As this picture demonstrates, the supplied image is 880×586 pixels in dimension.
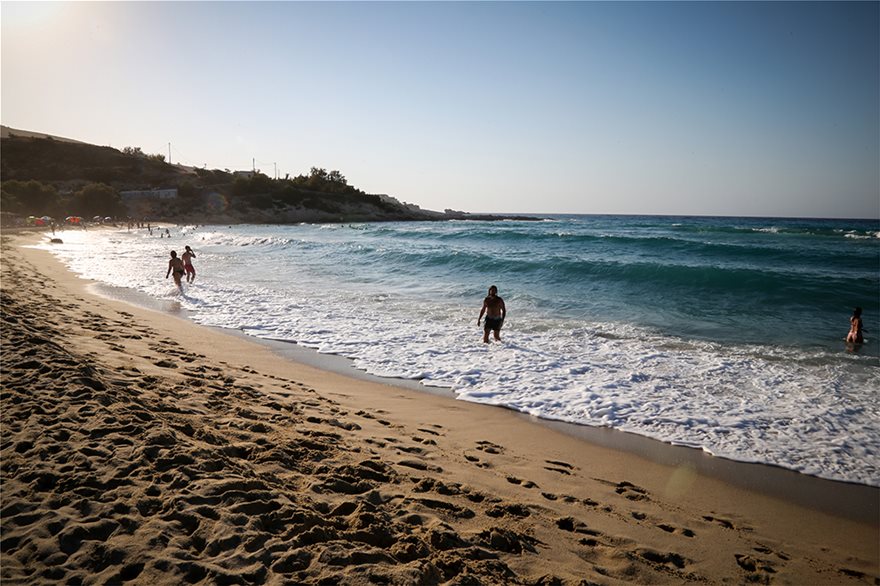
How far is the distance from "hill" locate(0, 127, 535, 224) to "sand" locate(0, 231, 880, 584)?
71.1 meters

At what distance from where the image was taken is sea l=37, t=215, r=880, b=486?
6098 millimetres

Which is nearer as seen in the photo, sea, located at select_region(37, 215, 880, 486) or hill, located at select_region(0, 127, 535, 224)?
sea, located at select_region(37, 215, 880, 486)

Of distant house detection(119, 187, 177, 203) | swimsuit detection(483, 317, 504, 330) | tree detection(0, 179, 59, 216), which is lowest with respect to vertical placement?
swimsuit detection(483, 317, 504, 330)

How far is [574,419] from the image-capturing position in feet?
19.9

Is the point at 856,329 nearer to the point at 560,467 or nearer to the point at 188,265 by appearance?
the point at 560,467

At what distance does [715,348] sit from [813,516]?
6.10m

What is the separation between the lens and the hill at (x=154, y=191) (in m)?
63.8

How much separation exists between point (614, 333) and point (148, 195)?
82406 mm

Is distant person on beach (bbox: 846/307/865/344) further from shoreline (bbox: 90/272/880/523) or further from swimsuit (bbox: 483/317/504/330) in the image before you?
swimsuit (bbox: 483/317/504/330)

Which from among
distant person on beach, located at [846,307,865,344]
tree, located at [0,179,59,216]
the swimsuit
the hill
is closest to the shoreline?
the swimsuit

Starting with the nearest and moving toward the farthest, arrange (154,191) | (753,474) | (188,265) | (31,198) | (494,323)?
1. (753,474)
2. (494,323)
3. (188,265)
4. (31,198)
5. (154,191)

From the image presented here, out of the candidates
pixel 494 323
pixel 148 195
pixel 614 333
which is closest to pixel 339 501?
pixel 494 323

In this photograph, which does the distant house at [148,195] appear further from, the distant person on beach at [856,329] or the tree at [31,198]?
the distant person on beach at [856,329]

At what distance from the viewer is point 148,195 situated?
7306cm
